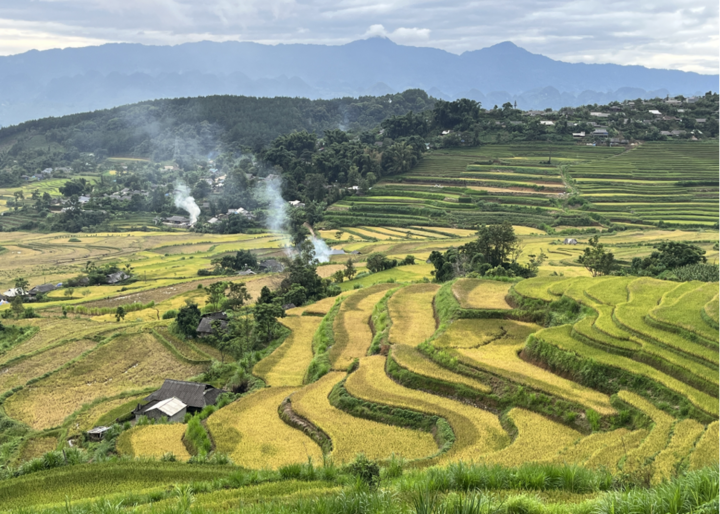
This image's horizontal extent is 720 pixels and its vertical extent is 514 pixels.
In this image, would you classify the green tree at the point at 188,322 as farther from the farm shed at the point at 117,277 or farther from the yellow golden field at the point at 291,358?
the farm shed at the point at 117,277

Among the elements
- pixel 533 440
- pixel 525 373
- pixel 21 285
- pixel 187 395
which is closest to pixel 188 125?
pixel 21 285

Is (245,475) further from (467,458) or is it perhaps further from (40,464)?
(40,464)

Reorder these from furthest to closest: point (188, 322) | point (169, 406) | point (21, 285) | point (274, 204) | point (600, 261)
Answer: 1. point (274, 204)
2. point (21, 285)
3. point (600, 261)
4. point (188, 322)
5. point (169, 406)

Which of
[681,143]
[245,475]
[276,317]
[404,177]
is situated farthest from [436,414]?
[681,143]

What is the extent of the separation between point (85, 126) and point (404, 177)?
3932 inches

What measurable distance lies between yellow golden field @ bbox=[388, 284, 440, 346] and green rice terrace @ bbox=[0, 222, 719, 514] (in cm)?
14

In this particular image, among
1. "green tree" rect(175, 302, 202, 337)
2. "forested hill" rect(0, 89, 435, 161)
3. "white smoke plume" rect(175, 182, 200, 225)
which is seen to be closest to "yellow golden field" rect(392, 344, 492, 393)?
"green tree" rect(175, 302, 202, 337)

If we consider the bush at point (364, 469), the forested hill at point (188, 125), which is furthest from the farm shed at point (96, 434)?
the forested hill at point (188, 125)

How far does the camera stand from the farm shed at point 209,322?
30744 millimetres

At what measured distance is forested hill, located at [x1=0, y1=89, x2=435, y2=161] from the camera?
13350 cm

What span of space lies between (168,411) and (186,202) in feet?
Result: 233

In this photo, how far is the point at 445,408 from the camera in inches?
658

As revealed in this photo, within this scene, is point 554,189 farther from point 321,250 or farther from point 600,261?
point 600,261

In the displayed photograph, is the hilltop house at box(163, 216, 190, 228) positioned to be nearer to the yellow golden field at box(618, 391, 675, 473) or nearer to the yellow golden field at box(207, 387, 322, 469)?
the yellow golden field at box(207, 387, 322, 469)
